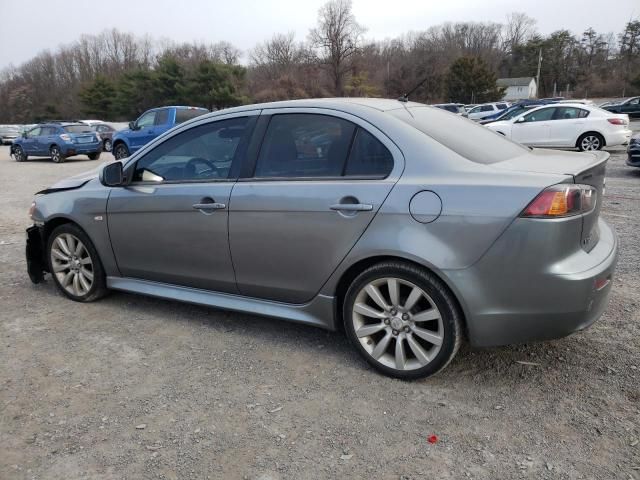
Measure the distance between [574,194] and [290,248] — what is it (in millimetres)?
1648

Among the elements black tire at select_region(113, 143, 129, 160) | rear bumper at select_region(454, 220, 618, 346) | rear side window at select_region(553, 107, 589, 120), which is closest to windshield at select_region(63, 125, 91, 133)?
black tire at select_region(113, 143, 129, 160)

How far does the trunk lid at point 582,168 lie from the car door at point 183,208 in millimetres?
1794

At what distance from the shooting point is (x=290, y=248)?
328 centimetres

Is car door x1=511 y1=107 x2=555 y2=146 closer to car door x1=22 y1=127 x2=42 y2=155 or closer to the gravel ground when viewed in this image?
the gravel ground

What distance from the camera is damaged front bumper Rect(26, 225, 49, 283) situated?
468 centimetres

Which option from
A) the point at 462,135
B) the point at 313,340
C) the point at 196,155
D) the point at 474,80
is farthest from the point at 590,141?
the point at 474,80

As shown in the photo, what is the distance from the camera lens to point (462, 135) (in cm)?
329

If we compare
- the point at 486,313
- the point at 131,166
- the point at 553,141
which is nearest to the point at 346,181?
the point at 486,313

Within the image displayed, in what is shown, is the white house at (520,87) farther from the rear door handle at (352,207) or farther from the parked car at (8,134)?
the rear door handle at (352,207)

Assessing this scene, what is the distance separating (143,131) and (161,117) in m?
0.84

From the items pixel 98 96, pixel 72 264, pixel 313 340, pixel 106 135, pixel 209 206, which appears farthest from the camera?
pixel 98 96

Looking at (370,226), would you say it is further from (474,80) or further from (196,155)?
(474,80)

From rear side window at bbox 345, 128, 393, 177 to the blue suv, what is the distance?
753 inches

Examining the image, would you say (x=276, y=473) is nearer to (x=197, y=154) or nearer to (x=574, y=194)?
(x=574, y=194)
